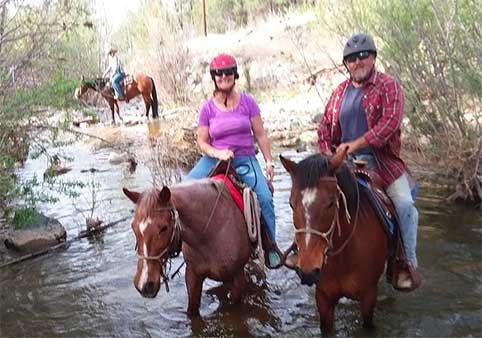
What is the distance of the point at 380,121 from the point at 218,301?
2532 millimetres

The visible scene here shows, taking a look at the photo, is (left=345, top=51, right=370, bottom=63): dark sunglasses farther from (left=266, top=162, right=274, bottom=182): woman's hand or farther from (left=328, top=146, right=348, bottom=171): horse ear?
(left=266, top=162, right=274, bottom=182): woman's hand

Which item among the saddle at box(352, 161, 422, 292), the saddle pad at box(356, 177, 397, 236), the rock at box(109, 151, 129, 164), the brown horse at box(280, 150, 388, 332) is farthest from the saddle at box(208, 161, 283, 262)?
the rock at box(109, 151, 129, 164)

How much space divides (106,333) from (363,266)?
2543 millimetres

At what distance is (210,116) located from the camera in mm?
5305

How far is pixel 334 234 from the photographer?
3889 mm

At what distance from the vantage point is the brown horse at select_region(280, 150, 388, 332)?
3.51 meters

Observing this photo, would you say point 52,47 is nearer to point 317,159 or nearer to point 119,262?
point 119,262

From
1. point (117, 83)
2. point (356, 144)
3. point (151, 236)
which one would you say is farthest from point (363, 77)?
point (117, 83)

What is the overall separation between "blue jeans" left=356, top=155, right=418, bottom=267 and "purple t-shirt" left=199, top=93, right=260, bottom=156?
4.75 ft

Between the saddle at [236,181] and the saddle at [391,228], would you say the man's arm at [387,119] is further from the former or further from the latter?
the saddle at [236,181]

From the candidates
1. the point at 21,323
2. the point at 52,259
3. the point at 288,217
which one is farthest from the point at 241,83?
the point at 21,323

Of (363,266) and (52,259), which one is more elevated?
(363,266)

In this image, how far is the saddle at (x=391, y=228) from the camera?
14.2 feet

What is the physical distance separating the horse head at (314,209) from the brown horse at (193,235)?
101 centimetres
